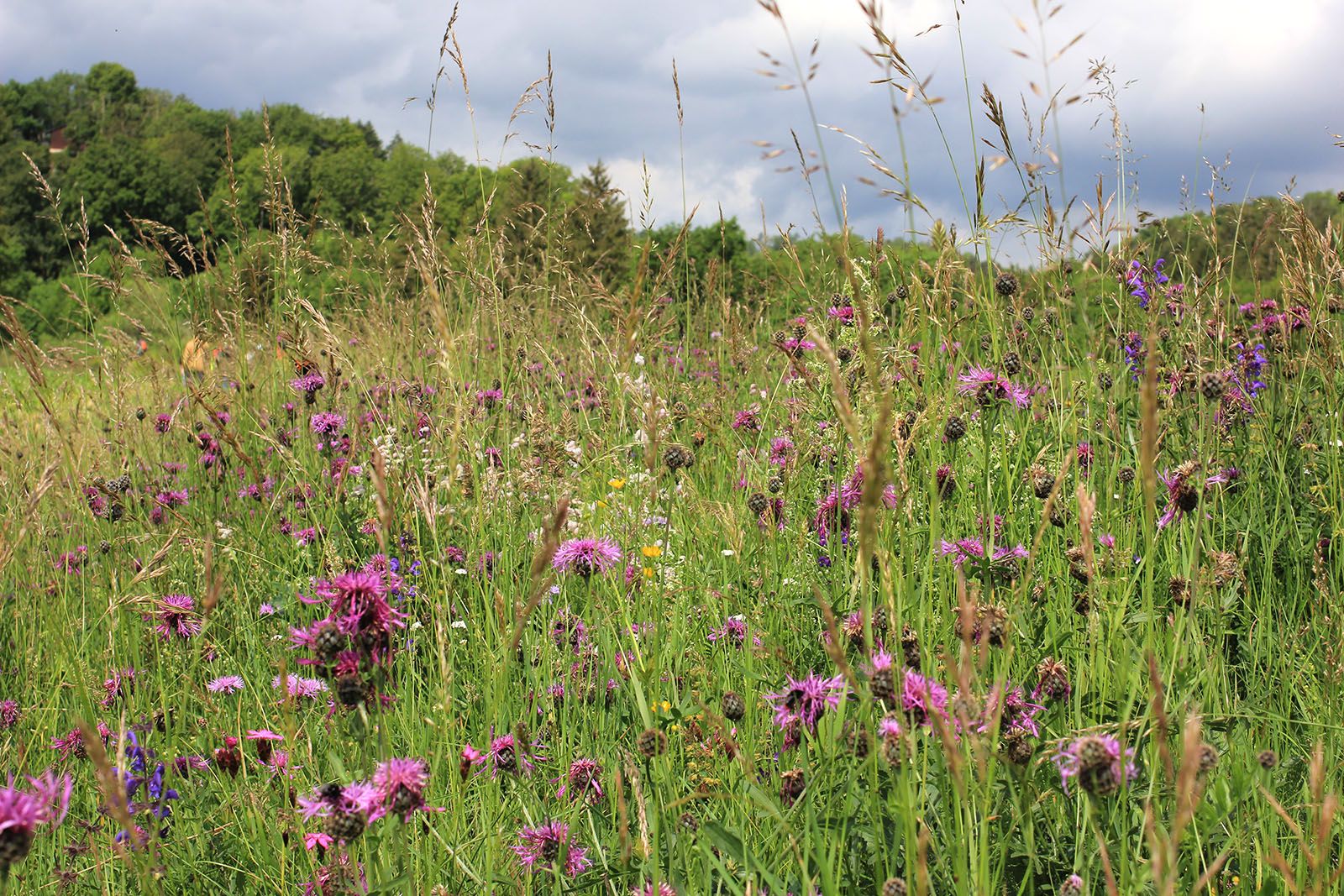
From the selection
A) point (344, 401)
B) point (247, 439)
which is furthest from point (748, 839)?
point (344, 401)

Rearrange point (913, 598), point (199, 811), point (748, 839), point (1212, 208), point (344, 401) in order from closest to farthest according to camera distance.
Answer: point (748, 839) → point (913, 598) → point (199, 811) → point (1212, 208) → point (344, 401)

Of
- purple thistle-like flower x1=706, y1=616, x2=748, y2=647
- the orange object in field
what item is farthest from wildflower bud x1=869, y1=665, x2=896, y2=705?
the orange object in field

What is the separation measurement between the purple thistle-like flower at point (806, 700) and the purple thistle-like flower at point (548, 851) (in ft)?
1.15

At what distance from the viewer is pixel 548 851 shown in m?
1.30

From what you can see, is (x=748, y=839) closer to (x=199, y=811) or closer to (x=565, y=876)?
(x=565, y=876)

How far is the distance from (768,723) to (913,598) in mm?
327

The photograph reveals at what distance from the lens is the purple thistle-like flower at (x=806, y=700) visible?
1.24 m

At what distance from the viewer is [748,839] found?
4.09ft

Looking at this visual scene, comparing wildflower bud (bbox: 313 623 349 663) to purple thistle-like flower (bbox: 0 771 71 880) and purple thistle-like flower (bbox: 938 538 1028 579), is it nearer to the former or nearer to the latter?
purple thistle-like flower (bbox: 0 771 71 880)

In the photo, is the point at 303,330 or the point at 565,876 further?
the point at 303,330

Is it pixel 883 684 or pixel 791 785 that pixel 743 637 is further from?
pixel 883 684

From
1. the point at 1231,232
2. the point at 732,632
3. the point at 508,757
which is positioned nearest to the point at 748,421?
Answer: the point at 732,632

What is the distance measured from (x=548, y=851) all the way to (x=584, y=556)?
666 mm

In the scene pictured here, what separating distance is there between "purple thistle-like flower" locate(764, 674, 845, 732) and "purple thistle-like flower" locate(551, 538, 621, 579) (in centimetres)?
63
